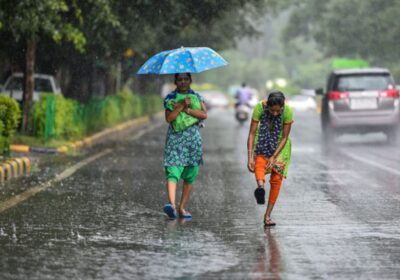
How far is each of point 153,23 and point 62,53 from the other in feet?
15.1

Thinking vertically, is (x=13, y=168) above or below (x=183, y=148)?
below

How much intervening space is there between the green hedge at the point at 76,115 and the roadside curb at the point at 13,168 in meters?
5.57

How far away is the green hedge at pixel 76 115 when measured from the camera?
22812 millimetres

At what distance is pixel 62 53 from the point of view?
97.6 ft

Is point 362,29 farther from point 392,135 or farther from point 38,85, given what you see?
point 392,135

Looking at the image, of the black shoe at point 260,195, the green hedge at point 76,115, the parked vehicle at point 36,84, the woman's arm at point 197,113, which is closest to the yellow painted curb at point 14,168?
the woman's arm at point 197,113

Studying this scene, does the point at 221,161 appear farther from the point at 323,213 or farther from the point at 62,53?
the point at 62,53

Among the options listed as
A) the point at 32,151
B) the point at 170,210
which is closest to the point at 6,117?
the point at 32,151

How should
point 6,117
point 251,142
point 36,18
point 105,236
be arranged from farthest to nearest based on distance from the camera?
point 36,18 < point 6,117 < point 251,142 < point 105,236

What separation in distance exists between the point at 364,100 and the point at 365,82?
1.47 ft

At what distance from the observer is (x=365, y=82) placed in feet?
81.7

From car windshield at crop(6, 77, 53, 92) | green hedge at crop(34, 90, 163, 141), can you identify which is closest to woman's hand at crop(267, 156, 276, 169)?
green hedge at crop(34, 90, 163, 141)

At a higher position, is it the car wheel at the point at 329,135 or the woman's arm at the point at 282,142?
the woman's arm at the point at 282,142

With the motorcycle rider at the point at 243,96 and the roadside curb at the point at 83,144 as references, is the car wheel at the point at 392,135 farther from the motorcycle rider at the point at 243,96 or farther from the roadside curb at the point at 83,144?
the motorcycle rider at the point at 243,96
